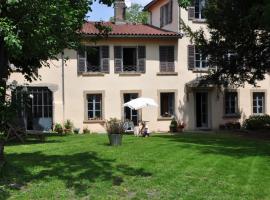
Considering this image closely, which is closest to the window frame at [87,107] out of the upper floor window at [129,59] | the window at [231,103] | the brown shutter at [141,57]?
the upper floor window at [129,59]

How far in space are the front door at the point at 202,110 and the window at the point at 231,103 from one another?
1377 mm

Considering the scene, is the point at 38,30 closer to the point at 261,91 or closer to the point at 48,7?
the point at 48,7

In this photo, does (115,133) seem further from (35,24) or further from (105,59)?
(105,59)

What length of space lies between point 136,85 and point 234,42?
8.39 metres

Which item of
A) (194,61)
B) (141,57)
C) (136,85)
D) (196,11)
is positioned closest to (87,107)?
(136,85)

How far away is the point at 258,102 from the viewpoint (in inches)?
1439

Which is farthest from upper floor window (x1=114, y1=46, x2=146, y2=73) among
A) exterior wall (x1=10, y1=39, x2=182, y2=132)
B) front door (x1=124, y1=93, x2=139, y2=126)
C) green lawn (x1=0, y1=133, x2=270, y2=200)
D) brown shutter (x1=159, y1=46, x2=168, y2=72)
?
green lawn (x1=0, y1=133, x2=270, y2=200)

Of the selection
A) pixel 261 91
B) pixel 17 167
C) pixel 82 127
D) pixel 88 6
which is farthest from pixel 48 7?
pixel 261 91

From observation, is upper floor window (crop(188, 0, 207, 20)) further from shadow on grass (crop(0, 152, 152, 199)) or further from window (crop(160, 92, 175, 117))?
shadow on grass (crop(0, 152, 152, 199))

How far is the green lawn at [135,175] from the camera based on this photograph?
10656 millimetres

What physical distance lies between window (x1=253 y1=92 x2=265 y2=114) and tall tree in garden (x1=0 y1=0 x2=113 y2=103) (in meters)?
25.3

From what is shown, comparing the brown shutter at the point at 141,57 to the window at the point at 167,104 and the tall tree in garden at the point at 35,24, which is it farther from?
the tall tree in garden at the point at 35,24

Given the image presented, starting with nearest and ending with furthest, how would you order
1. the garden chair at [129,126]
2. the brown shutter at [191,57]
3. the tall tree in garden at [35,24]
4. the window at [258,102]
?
the tall tree in garden at [35,24] < the garden chair at [129,126] < the brown shutter at [191,57] < the window at [258,102]

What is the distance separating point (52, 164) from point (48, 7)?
4837 millimetres
